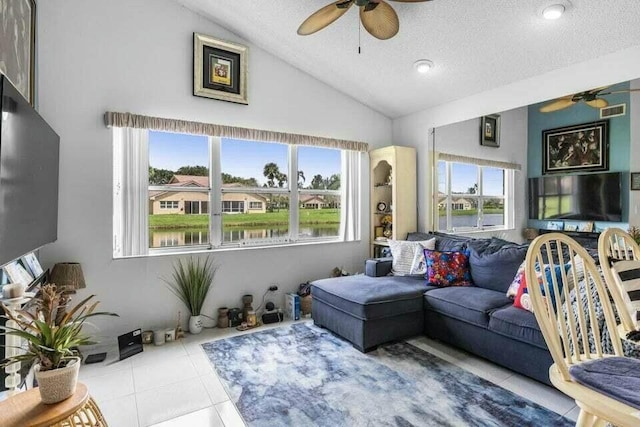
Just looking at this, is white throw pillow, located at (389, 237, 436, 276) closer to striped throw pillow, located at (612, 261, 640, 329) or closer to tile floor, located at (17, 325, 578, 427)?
tile floor, located at (17, 325, 578, 427)

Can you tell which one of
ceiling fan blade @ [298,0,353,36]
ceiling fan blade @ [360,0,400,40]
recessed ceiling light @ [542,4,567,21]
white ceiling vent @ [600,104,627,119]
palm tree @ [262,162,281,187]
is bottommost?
palm tree @ [262,162,281,187]

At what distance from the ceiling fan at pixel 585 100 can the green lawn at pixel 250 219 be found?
247cm

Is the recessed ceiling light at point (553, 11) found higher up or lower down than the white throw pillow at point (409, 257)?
higher up

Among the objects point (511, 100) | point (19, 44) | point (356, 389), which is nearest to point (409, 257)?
point (356, 389)

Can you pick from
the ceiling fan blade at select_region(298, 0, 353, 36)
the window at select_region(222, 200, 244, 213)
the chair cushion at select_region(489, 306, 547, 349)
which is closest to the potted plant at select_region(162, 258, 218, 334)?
the window at select_region(222, 200, 244, 213)

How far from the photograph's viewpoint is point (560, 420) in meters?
1.86

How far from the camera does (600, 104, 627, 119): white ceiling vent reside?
101 inches

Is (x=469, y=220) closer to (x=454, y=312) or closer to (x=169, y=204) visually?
(x=454, y=312)

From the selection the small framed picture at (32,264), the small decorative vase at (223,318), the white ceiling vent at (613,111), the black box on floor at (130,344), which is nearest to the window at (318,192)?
the small decorative vase at (223,318)

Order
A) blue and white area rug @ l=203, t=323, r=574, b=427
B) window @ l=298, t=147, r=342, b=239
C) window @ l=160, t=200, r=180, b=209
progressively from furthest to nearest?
window @ l=298, t=147, r=342, b=239 < window @ l=160, t=200, r=180, b=209 < blue and white area rug @ l=203, t=323, r=574, b=427

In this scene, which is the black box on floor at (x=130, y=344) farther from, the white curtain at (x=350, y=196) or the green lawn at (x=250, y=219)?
the white curtain at (x=350, y=196)

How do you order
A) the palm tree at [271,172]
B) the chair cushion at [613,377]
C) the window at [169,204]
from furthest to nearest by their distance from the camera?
the palm tree at [271,172], the window at [169,204], the chair cushion at [613,377]

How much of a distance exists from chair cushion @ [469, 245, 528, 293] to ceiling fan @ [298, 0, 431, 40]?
2.09m

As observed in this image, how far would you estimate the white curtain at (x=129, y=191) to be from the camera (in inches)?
117
